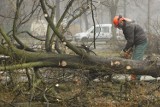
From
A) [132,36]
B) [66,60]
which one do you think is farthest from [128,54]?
[66,60]

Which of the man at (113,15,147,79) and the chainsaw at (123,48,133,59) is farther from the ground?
the man at (113,15,147,79)

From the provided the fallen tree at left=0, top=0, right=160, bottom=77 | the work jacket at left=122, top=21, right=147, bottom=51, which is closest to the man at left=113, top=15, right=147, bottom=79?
the work jacket at left=122, top=21, right=147, bottom=51

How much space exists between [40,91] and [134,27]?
120 inches

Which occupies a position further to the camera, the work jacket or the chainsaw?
the work jacket

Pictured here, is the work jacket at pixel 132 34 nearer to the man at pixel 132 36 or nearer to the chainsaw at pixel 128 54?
the man at pixel 132 36

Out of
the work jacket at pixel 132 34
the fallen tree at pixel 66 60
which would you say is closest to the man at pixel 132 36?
the work jacket at pixel 132 34

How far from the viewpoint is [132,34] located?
785 cm

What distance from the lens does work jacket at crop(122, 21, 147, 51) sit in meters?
7.84

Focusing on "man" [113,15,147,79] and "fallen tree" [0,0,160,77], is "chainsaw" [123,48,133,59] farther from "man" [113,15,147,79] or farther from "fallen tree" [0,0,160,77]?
"fallen tree" [0,0,160,77]

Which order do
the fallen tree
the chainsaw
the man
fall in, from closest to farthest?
the fallen tree < the chainsaw < the man

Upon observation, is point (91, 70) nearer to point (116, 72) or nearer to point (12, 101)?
point (116, 72)

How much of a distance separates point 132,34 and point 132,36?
0.15ft

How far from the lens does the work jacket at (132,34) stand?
Answer: 7.84 meters

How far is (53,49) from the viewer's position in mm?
7188
